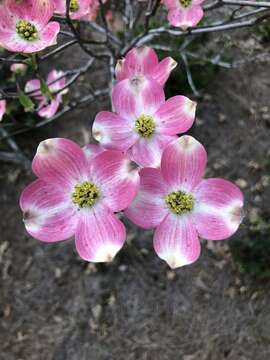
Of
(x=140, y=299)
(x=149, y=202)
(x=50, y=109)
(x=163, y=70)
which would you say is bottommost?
(x=140, y=299)

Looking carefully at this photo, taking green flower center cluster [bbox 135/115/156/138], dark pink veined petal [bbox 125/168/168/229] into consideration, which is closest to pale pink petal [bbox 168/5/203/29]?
green flower center cluster [bbox 135/115/156/138]

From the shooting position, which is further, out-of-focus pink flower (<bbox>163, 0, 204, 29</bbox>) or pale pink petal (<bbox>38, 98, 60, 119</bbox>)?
pale pink petal (<bbox>38, 98, 60, 119</bbox>)

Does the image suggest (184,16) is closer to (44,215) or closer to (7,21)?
(7,21)

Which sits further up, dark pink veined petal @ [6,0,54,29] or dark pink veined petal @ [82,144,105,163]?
dark pink veined petal @ [6,0,54,29]

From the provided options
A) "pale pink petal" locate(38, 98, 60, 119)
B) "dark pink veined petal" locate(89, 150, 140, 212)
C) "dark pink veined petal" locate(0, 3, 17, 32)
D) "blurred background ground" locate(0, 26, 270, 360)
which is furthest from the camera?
"blurred background ground" locate(0, 26, 270, 360)

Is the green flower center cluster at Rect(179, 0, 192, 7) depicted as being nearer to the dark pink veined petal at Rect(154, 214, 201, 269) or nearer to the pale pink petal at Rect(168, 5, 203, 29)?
the pale pink petal at Rect(168, 5, 203, 29)

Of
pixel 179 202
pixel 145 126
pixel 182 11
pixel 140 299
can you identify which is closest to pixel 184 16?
pixel 182 11

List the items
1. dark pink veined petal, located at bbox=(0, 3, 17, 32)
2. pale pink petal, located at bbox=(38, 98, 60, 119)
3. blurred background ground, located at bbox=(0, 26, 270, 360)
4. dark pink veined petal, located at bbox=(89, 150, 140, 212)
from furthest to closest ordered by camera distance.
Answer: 1. blurred background ground, located at bbox=(0, 26, 270, 360)
2. pale pink petal, located at bbox=(38, 98, 60, 119)
3. dark pink veined petal, located at bbox=(0, 3, 17, 32)
4. dark pink veined petal, located at bbox=(89, 150, 140, 212)

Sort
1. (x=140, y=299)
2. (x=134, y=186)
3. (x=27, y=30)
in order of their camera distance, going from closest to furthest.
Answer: (x=134, y=186), (x=27, y=30), (x=140, y=299)
